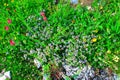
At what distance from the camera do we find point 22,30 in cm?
574

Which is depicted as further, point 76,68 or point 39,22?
point 39,22

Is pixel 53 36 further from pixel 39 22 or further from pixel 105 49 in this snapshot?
pixel 105 49

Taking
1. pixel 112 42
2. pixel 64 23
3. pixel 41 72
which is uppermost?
pixel 64 23

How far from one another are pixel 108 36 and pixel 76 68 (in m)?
0.79

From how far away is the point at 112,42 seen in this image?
5.45m

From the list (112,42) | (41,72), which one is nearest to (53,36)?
(41,72)

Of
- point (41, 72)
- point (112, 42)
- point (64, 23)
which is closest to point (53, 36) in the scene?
point (64, 23)

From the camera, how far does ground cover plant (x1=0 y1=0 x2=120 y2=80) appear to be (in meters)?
5.33

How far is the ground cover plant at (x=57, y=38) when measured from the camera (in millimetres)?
5332

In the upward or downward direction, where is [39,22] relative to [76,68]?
upward

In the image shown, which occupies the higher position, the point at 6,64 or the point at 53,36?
the point at 53,36

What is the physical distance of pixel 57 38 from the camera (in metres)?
5.44

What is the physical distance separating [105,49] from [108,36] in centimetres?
23

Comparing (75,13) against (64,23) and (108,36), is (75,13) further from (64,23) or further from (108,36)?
(108,36)
